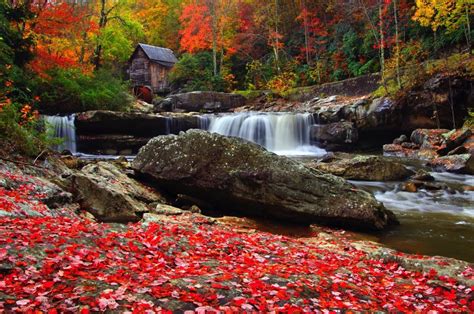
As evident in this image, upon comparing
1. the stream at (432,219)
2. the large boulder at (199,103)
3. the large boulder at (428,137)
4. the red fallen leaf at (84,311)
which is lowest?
the stream at (432,219)

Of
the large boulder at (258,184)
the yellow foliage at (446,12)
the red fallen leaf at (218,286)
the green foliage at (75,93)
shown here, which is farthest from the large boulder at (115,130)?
the red fallen leaf at (218,286)

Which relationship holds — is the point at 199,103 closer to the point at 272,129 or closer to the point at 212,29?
the point at 272,129

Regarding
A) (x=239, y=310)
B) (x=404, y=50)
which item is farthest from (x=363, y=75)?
(x=239, y=310)

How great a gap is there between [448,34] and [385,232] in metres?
18.9

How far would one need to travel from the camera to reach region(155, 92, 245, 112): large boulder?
2994 cm

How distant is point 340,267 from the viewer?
17.9ft

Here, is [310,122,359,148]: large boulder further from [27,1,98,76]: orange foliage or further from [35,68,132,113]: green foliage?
[27,1,98,76]: orange foliage

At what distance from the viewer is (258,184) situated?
345 inches

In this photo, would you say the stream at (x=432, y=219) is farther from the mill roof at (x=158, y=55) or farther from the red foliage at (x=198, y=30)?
the mill roof at (x=158, y=55)

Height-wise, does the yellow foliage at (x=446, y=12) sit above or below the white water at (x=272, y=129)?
above

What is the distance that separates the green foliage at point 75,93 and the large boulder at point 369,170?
45.0 feet

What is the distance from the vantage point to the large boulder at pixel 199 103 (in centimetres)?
2994

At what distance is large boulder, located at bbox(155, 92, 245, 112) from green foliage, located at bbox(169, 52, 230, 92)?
3579 millimetres

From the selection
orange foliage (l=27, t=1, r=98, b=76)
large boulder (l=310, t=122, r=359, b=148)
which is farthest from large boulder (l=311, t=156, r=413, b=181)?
orange foliage (l=27, t=1, r=98, b=76)
